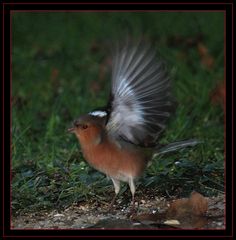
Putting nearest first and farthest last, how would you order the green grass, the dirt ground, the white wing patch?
the dirt ground, the white wing patch, the green grass

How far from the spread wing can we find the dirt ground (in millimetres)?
720

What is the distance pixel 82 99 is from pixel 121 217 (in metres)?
2.96

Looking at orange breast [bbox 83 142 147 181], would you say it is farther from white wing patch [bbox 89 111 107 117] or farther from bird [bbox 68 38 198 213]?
white wing patch [bbox 89 111 107 117]

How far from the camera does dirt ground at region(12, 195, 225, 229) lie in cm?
577

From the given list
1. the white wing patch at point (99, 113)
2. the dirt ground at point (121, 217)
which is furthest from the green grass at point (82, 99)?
the white wing patch at point (99, 113)

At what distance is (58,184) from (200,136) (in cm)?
172

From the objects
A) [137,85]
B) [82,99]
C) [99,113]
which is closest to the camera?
[137,85]

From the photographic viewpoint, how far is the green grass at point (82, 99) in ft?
21.2

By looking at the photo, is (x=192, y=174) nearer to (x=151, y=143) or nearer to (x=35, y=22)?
(x=151, y=143)

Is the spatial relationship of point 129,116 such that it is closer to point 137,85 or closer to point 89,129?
point 137,85

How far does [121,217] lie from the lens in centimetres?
600

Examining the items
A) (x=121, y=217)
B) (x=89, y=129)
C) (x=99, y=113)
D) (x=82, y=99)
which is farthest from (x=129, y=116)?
(x=82, y=99)

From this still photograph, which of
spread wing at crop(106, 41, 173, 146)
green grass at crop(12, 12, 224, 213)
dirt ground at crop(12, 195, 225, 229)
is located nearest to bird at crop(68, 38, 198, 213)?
spread wing at crop(106, 41, 173, 146)

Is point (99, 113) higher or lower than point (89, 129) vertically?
Result: higher
